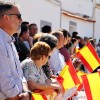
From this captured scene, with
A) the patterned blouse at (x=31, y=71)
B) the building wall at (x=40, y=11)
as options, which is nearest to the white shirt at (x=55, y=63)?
the patterned blouse at (x=31, y=71)

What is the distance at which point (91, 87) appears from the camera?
5.48 meters

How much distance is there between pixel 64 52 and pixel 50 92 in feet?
8.55

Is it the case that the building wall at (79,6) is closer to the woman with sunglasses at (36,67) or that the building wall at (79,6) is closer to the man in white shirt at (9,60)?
the woman with sunglasses at (36,67)

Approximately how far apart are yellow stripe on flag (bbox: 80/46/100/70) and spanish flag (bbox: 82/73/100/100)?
1891 mm

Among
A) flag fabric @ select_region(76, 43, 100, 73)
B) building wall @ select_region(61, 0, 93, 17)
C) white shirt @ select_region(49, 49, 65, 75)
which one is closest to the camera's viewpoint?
white shirt @ select_region(49, 49, 65, 75)

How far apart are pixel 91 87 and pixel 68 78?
2.12 ft

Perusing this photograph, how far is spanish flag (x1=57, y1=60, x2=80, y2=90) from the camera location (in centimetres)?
591

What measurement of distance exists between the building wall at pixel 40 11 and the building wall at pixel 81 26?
1.99m

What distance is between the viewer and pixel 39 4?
46.8 ft

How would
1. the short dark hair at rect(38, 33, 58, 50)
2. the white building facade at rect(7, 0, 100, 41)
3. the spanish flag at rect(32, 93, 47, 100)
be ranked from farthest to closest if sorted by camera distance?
1. the white building facade at rect(7, 0, 100, 41)
2. the short dark hair at rect(38, 33, 58, 50)
3. the spanish flag at rect(32, 93, 47, 100)

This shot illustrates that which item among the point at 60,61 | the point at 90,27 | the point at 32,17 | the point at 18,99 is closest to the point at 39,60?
the point at 18,99

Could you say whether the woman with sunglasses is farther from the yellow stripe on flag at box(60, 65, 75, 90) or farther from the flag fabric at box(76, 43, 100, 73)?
the flag fabric at box(76, 43, 100, 73)

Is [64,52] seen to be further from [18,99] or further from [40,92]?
[18,99]

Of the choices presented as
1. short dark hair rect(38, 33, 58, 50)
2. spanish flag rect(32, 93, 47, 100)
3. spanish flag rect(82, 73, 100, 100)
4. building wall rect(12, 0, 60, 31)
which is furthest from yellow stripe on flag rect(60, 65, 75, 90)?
building wall rect(12, 0, 60, 31)
